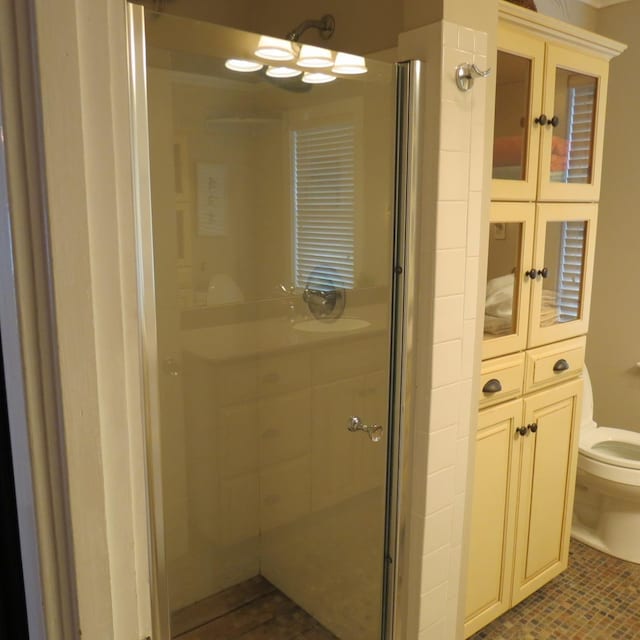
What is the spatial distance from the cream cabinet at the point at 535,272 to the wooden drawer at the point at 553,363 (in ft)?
0.11

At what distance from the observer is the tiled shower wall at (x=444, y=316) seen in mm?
1437

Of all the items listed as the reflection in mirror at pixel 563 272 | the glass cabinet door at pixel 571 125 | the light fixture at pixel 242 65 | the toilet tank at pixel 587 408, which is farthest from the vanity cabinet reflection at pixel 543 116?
the toilet tank at pixel 587 408

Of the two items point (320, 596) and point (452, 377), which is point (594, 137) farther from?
point (320, 596)

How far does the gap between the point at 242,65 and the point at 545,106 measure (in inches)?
38.2

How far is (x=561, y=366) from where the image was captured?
211cm

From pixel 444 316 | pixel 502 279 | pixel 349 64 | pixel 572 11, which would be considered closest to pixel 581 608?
pixel 502 279

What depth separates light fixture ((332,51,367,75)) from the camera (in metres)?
1.45

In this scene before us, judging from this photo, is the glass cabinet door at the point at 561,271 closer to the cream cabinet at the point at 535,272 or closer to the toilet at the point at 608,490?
the cream cabinet at the point at 535,272

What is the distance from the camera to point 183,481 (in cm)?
190

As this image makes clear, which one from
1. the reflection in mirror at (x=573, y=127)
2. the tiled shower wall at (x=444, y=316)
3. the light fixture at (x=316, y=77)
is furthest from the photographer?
the reflection in mirror at (x=573, y=127)

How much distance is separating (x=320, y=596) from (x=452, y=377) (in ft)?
3.10

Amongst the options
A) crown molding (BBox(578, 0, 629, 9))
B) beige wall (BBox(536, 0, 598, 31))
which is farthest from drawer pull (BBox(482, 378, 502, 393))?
crown molding (BBox(578, 0, 629, 9))

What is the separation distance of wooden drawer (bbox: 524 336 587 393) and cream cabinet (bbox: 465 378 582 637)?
42 millimetres

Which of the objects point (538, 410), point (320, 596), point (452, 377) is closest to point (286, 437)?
point (320, 596)
